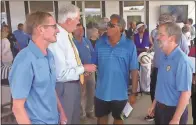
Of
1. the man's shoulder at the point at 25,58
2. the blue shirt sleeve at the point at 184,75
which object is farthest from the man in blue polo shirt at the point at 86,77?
the man's shoulder at the point at 25,58

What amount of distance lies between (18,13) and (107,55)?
53.5 inches

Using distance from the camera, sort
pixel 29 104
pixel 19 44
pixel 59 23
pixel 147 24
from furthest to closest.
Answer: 1. pixel 147 24
2. pixel 19 44
3. pixel 59 23
4. pixel 29 104

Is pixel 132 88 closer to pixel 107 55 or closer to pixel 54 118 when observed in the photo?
pixel 107 55

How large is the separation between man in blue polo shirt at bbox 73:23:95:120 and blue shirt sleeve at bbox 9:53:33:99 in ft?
3.70

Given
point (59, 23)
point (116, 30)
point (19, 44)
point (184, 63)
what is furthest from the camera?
point (19, 44)

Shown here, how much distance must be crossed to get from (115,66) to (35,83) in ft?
2.39

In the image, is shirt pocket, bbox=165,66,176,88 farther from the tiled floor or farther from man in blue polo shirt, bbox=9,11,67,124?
the tiled floor

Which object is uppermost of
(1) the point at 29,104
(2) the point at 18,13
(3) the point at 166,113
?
(2) the point at 18,13

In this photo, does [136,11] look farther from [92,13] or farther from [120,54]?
[120,54]

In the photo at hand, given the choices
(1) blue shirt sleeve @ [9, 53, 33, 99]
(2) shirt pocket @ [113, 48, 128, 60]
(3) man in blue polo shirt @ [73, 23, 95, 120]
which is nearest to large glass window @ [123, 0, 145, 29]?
(3) man in blue polo shirt @ [73, 23, 95, 120]

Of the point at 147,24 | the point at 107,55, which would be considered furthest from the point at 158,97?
the point at 147,24

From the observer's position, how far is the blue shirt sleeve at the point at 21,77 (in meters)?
0.84

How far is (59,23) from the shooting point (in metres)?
1.26

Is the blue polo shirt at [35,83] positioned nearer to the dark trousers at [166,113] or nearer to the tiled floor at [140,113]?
the dark trousers at [166,113]
